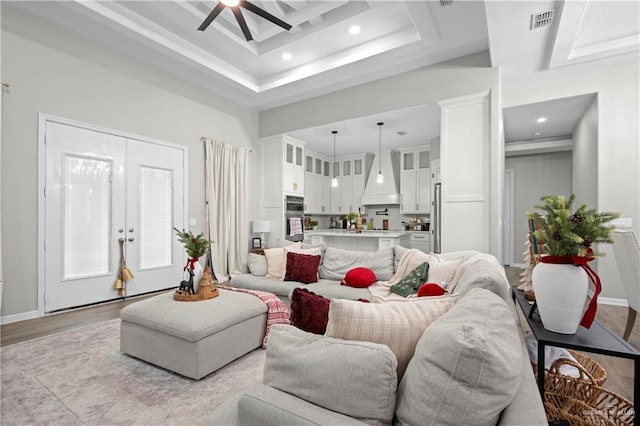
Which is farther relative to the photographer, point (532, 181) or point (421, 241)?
point (532, 181)

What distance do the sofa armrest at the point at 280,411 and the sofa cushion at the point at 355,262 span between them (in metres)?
2.62

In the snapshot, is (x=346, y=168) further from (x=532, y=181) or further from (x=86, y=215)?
(x=86, y=215)

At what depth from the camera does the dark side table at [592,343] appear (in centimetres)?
115

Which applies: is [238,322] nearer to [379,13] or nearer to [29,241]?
[29,241]

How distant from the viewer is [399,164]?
738 centimetres

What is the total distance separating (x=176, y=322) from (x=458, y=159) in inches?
149

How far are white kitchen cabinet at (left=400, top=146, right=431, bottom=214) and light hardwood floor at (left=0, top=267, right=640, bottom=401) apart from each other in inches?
140

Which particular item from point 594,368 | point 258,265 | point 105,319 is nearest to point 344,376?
point 594,368

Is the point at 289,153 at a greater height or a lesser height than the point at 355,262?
greater

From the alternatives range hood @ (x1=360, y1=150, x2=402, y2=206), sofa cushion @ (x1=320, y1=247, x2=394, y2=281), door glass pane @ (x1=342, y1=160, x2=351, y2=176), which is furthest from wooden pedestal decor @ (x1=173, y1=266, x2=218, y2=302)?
door glass pane @ (x1=342, y1=160, x2=351, y2=176)

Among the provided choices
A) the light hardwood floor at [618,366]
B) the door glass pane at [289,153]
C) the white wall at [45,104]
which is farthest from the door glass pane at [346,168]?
the light hardwood floor at [618,366]

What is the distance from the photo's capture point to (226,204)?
5.34 m

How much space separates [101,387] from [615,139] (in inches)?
237

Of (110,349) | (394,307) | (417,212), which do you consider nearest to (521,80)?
(417,212)
